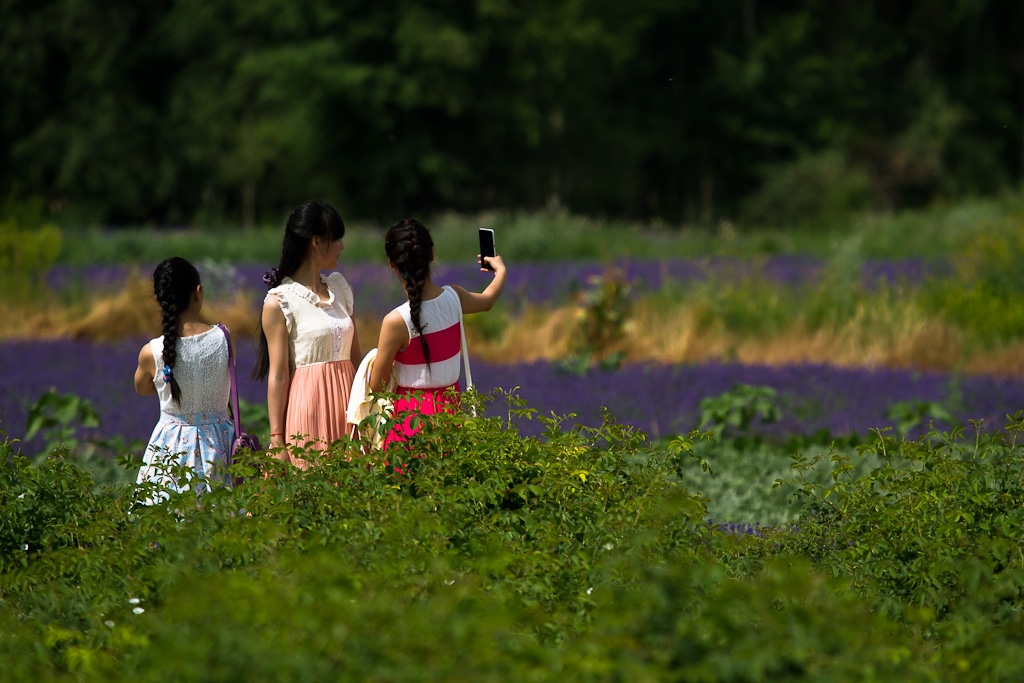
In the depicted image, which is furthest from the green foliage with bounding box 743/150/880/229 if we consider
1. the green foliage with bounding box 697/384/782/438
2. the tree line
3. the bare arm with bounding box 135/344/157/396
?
the bare arm with bounding box 135/344/157/396

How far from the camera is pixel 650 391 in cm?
830

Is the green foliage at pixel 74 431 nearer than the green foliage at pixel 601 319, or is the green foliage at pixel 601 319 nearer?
the green foliage at pixel 74 431

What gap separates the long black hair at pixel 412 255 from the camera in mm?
4320

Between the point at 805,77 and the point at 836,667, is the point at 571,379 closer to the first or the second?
the point at 836,667

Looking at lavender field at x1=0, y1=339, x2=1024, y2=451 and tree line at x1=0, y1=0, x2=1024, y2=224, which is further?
tree line at x1=0, y1=0, x2=1024, y2=224

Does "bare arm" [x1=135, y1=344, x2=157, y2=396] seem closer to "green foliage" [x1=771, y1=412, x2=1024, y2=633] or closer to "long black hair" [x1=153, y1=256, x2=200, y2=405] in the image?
"long black hair" [x1=153, y1=256, x2=200, y2=405]

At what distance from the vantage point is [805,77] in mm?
35281

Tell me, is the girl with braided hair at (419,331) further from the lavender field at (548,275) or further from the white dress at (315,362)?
the lavender field at (548,275)

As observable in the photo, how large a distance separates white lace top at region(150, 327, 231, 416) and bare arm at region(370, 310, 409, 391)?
648mm

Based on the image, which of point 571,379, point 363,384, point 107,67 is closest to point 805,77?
point 107,67

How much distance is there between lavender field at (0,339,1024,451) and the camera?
24.9ft

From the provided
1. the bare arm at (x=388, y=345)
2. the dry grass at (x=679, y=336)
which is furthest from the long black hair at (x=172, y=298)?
the dry grass at (x=679, y=336)

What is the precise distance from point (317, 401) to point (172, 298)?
0.66 meters

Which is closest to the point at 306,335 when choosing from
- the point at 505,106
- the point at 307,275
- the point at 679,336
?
the point at 307,275
